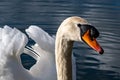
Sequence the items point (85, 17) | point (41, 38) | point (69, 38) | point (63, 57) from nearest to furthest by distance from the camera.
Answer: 1. point (69, 38)
2. point (63, 57)
3. point (41, 38)
4. point (85, 17)

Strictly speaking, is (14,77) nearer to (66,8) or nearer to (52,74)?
(52,74)

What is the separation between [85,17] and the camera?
1042cm

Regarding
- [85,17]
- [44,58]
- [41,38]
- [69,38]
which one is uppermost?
[69,38]

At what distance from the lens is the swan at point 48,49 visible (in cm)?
428

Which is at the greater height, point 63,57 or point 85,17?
point 63,57

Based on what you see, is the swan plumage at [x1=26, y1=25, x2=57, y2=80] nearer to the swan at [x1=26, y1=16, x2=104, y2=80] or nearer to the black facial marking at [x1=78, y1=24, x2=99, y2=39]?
the swan at [x1=26, y1=16, x2=104, y2=80]

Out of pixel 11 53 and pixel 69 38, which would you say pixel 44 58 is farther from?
pixel 69 38

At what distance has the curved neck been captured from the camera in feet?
14.6

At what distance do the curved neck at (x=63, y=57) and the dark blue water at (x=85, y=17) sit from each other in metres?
2.54

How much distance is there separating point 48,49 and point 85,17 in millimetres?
4499

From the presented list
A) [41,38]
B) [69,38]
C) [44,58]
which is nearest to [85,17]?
[44,58]

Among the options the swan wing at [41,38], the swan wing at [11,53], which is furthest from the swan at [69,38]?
the swan wing at [41,38]

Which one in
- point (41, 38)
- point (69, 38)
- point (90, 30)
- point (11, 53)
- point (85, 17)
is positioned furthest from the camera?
point (85, 17)

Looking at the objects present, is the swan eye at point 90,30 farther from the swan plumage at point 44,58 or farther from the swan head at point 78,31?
the swan plumage at point 44,58
